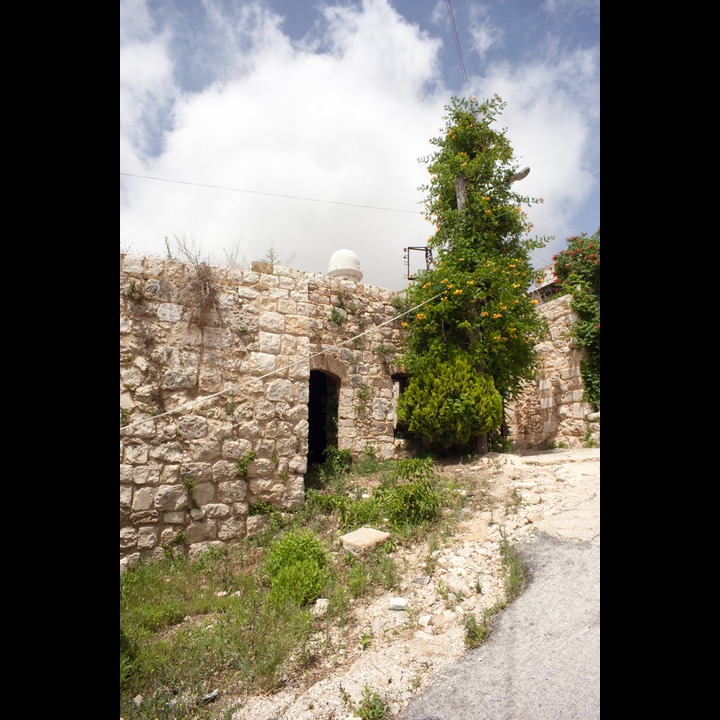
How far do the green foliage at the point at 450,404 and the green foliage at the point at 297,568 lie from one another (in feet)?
13.2

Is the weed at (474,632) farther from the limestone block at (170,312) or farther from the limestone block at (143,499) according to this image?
the limestone block at (170,312)

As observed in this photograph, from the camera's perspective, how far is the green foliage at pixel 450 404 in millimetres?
8719

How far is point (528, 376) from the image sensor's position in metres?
9.56

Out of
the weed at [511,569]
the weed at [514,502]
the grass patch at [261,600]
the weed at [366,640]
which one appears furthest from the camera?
the weed at [514,502]

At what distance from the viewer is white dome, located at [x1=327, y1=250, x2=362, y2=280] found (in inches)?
457

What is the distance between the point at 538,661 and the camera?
332 centimetres

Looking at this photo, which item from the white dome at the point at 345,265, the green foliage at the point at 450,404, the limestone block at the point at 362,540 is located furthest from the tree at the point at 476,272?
the limestone block at the point at 362,540

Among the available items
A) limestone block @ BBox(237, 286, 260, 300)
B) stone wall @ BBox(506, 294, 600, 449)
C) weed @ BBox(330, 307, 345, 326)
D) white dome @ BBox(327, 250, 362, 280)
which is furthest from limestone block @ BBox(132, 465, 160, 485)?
stone wall @ BBox(506, 294, 600, 449)

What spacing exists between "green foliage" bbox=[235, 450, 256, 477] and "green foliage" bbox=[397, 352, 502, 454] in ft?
12.2

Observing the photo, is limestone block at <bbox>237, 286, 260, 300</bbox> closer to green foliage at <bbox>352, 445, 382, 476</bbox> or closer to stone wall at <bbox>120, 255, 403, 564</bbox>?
stone wall at <bbox>120, 255, 403, 564</bbox>

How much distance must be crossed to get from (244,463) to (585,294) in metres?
8.52
